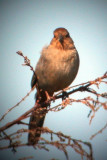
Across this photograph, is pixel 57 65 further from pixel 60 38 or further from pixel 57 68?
pixel 60 38

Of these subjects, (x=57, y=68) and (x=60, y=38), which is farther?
(x=60, y=38)

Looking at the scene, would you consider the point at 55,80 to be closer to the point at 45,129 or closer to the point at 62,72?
the point at 62,72

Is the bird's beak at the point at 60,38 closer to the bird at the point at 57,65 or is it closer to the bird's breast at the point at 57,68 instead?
the bird at the point at 57,65

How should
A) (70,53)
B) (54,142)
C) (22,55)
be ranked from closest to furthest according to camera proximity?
(54,142), (22,55), (70,53)

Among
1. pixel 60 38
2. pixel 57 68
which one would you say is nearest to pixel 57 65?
pixel 57 68

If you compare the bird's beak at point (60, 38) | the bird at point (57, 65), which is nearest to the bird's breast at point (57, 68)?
the bird at point (57, 65)

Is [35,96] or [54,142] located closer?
[54,142]

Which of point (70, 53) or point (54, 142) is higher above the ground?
point (70, 53)

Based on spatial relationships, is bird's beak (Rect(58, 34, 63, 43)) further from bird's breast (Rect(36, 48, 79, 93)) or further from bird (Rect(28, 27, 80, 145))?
bird's breast (Rect(36, 48, 79, 93))

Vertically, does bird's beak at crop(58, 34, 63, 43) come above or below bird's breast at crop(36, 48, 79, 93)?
above

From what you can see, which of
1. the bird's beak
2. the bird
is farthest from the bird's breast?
the bird's beak

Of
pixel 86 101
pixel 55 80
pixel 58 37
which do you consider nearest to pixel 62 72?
pixel 55 80
